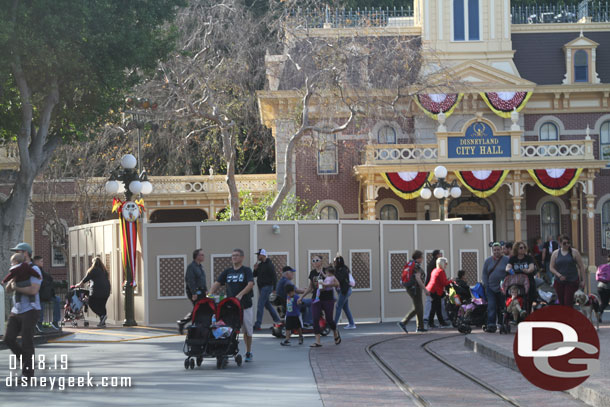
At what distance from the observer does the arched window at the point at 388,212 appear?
1483 inches

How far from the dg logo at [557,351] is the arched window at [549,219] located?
25.1m

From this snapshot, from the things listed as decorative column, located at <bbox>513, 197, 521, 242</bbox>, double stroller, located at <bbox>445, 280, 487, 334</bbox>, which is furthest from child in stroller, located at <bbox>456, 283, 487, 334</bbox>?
decorative column, located at <bbox>513, 197, 521, 242</bbox>

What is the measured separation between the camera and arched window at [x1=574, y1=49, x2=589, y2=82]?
38.9 meters

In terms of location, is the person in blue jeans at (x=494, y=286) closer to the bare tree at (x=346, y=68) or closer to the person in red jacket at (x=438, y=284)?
the person in red jacket at (x=438, y=284)

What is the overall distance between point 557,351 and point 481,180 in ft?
78.4

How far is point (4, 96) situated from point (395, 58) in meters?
12.6

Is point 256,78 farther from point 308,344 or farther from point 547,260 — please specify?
point 308,344

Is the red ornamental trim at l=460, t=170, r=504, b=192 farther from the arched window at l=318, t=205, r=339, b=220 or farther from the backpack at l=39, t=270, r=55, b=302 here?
the backpack at l=39, t=270, r=55, b=302

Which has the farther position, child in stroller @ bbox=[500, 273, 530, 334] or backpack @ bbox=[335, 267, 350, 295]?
backpack @ bbox=[335, 267, 350, 295]

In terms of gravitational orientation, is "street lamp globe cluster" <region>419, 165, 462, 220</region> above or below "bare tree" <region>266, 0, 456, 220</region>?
below

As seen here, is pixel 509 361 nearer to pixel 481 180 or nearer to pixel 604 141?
pixel 481 180

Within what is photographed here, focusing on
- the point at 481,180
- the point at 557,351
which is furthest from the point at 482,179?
the point at 557,351

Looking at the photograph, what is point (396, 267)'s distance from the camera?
23.6m

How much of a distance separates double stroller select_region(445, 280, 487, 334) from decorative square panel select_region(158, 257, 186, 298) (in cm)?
588
